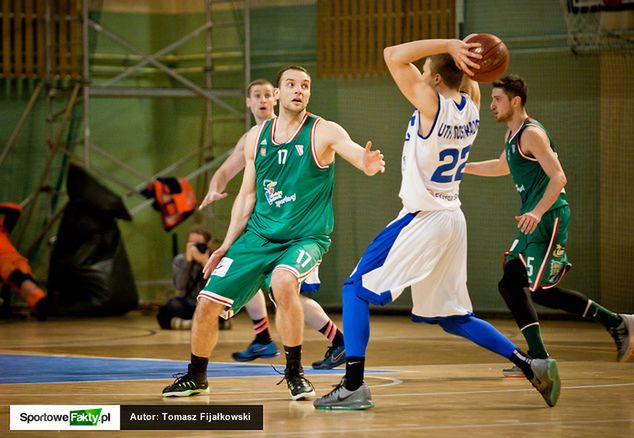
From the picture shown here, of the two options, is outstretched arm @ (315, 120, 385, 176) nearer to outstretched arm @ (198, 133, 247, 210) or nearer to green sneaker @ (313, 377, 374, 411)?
green sneaker @ (313, 377, 374, 411)

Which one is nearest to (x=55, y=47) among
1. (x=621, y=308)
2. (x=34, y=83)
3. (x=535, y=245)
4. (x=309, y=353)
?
(x=34, y=83)

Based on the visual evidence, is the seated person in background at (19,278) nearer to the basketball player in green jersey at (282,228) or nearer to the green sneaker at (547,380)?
the basketball player in green jersey at (282,228)

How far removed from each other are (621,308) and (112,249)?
217 inches

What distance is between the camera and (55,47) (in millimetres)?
13164

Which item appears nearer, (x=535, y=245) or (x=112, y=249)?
(x=535, y=245)

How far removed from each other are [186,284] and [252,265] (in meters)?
5.02

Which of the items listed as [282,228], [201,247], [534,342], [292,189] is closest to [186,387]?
[282,228]

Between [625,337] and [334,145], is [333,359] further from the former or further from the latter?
[625,337]

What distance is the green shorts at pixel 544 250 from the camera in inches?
277

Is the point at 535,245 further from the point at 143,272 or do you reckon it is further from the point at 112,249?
the point at 143,272

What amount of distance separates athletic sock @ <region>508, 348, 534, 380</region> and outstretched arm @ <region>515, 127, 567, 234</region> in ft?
2.71

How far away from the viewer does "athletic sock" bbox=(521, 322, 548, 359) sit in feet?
21.7

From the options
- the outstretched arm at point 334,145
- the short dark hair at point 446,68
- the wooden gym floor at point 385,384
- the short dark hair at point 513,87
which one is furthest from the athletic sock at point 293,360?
the short dark hair at point 513,87

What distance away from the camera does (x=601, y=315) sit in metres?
7.56
